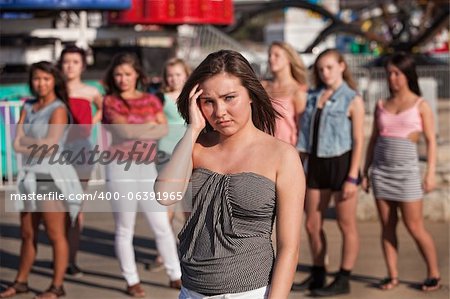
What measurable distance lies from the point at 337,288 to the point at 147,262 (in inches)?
73.9

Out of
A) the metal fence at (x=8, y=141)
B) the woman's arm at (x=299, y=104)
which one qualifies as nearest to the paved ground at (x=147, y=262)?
the metal fence at (x=8, y=141)

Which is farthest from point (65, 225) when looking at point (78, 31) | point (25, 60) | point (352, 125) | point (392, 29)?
point (392, 29)

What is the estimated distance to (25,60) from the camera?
50.7 feet

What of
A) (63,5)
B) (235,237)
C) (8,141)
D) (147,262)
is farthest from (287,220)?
(63,5)

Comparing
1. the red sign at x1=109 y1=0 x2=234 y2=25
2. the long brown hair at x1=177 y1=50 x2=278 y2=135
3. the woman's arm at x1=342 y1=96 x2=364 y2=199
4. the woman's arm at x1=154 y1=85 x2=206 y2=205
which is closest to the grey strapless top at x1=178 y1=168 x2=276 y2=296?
the woman's arm at x1=154 y1=85 x2=206 y2=205

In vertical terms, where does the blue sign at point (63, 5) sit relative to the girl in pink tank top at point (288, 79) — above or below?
above

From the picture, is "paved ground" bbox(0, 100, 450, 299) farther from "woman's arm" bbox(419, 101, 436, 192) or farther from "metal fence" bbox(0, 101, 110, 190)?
"woman's arm" bbox(419, 101, 436, 192)

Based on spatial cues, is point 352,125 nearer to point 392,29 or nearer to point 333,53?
point 333,53

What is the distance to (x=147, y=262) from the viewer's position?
818 cm

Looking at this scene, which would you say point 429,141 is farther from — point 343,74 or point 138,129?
point 138,129

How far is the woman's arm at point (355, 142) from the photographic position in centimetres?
682

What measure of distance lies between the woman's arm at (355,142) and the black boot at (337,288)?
1.96 feet

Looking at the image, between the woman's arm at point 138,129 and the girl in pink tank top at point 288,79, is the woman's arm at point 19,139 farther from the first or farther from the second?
the girl in pink tank top at point 288,79

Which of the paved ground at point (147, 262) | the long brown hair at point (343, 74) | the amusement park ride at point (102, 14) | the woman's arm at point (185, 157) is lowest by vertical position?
the paved ground at point (147, 262)
